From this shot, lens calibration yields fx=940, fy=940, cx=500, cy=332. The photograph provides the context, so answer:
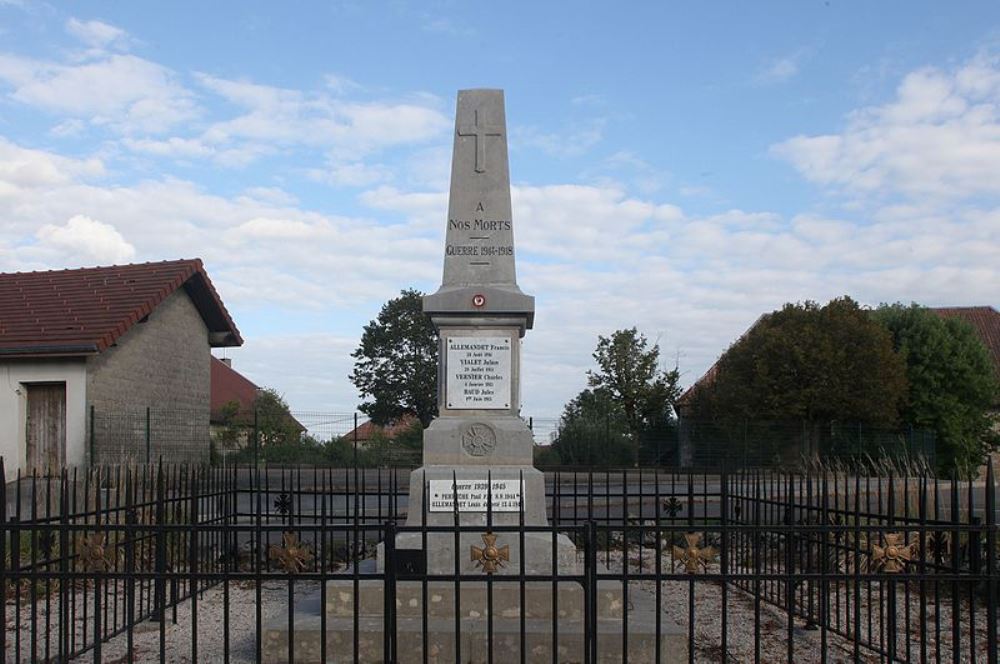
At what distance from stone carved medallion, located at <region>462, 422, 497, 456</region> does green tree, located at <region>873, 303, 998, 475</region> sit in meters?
29.3

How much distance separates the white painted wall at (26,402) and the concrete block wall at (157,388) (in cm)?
25

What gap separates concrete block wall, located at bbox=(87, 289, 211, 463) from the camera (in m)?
19.8

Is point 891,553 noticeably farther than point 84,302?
No

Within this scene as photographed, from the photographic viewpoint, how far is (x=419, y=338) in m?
45.7

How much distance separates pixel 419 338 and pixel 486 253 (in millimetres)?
38283

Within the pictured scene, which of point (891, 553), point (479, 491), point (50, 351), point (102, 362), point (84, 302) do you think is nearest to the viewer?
point (891, 553)

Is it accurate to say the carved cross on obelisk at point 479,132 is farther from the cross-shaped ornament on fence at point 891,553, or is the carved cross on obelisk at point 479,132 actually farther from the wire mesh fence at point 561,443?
the wire mesh fence at point 561,443

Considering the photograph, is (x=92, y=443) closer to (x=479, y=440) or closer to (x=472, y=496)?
(x=479, y=440)

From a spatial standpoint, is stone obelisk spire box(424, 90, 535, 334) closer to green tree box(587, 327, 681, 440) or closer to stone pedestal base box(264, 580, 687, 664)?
stone pedestal base box(264, 580, 687, 664)

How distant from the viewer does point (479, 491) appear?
23.5ft

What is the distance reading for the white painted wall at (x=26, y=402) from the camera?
19391 mm

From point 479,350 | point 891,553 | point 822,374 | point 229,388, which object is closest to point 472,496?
point 479,350

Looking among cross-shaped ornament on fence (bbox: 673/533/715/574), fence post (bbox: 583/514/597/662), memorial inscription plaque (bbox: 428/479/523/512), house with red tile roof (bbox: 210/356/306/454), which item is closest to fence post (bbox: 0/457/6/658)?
memorial inscription plaque (bbox: 428/479/523/512)

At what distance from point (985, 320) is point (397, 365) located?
2810 centimetres
